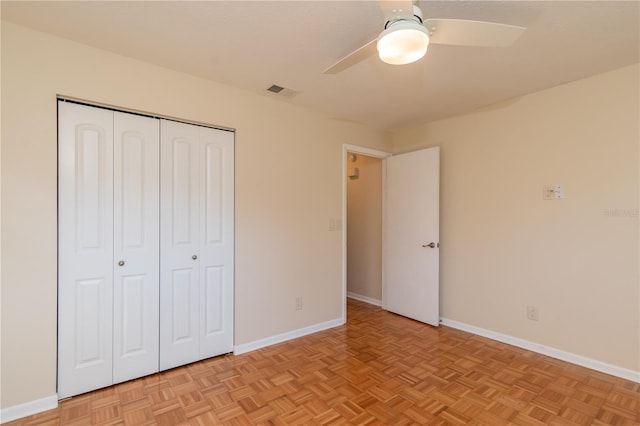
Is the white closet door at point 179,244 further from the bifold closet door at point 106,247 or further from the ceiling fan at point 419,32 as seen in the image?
the ceiling fan at point 419,32

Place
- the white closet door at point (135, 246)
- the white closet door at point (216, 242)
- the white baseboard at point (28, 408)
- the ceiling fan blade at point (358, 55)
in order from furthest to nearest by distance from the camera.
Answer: the white closet door at point (216, 242) → the white closet door at point (135, 246) → the white baseboard at point (28, 408) → the ceiling fan blade at point (358, 55)

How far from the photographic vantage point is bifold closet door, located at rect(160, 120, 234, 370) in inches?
101

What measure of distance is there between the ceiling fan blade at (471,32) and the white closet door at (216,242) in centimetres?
194

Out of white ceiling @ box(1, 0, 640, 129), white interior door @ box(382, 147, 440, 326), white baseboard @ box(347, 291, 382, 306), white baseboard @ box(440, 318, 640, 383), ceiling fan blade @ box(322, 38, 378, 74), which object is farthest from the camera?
white baseboard @ box(347, 291, 382, 306)

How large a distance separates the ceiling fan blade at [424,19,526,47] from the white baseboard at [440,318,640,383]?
2675 mm

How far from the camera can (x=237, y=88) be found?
2.88 m

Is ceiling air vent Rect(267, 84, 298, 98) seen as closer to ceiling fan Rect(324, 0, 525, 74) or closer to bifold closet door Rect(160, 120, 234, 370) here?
bifold closet door Rect(160, 120, 234, 370)

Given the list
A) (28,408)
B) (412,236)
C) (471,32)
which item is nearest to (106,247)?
(28,408)

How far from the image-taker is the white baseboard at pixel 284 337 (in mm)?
2920

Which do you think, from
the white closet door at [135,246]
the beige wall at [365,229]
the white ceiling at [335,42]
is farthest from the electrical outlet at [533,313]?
the white closet door at [135,246]

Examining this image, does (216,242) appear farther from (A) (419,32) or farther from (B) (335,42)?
(A) (419,32)

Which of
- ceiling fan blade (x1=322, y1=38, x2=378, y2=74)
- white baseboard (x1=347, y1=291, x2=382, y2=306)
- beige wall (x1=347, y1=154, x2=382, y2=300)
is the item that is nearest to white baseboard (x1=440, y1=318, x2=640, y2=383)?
white baseboard (x1=347, y1=291, x2=382, y2=306)

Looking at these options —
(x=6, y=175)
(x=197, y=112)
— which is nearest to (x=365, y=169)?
(x=197, y=112)

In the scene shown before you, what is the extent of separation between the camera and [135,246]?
2.42 meters
